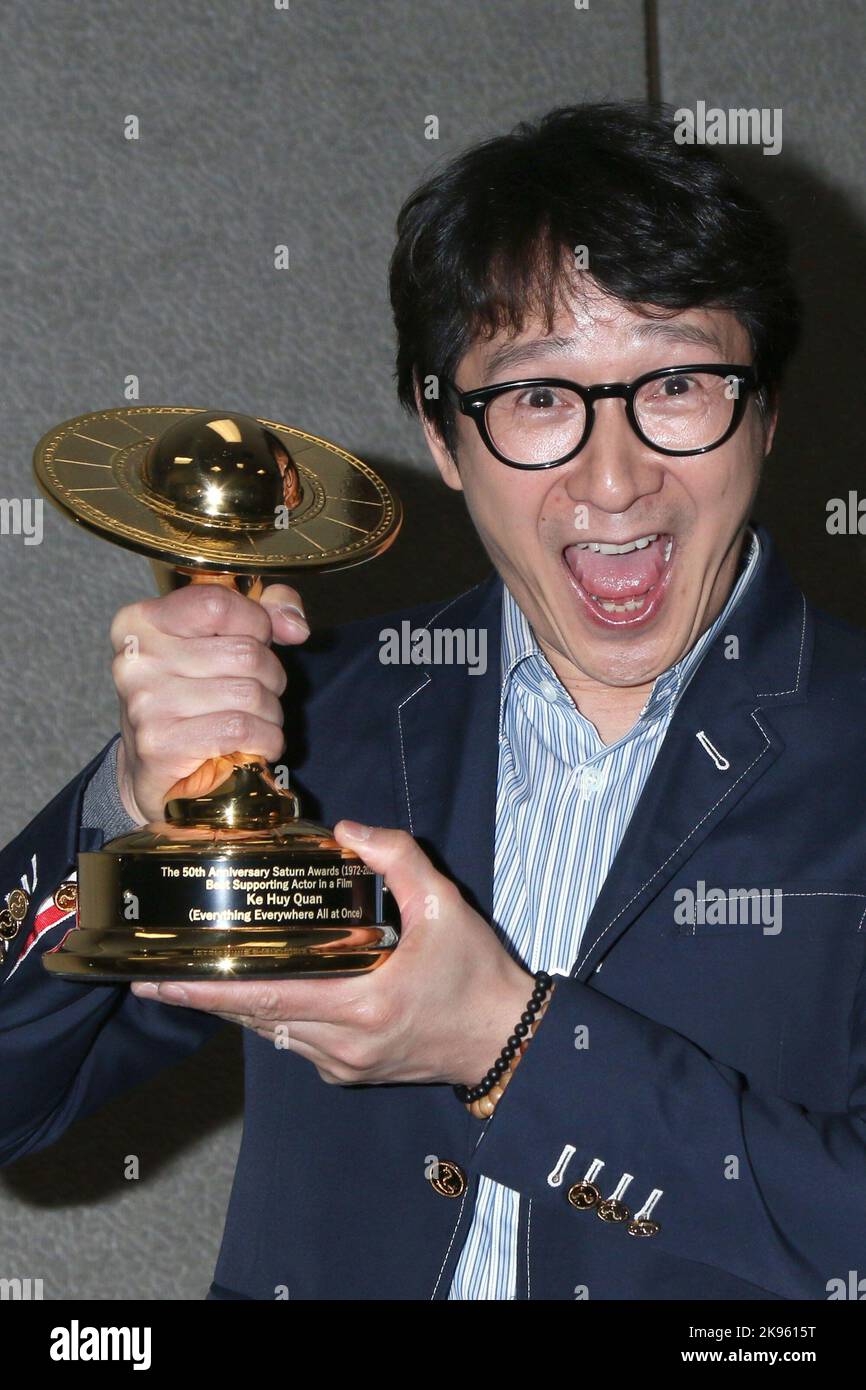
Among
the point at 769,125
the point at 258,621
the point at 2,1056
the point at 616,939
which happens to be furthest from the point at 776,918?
the point at 769,125

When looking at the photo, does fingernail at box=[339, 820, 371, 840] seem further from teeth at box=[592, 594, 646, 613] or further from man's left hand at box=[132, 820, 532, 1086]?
teeth at box=[592, 594, 646, 613]

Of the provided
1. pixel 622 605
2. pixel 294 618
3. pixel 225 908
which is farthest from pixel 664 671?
pixel 225 908

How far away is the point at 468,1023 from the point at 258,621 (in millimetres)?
263

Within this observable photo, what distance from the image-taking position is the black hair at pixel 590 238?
0.99 metres

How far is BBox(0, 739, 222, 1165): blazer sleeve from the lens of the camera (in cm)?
100

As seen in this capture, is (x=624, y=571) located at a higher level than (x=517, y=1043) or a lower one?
higher

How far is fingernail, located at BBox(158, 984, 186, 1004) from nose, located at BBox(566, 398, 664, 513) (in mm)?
395

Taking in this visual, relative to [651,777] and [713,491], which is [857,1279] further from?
[713,491]

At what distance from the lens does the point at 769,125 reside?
66.7 inches

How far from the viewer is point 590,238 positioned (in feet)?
3.24

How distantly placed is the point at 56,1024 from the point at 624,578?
459mm

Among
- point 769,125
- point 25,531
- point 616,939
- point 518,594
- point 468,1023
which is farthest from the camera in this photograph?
point 769,125

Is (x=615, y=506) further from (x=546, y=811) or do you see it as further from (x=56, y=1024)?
(x=56, y=1024)

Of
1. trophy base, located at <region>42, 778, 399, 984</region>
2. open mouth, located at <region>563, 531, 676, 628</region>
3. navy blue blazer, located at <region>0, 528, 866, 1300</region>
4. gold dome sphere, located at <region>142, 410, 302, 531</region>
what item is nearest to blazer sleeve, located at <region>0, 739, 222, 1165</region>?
navy blue blazer, located at <region>0, 528, 866, 1300</region>
